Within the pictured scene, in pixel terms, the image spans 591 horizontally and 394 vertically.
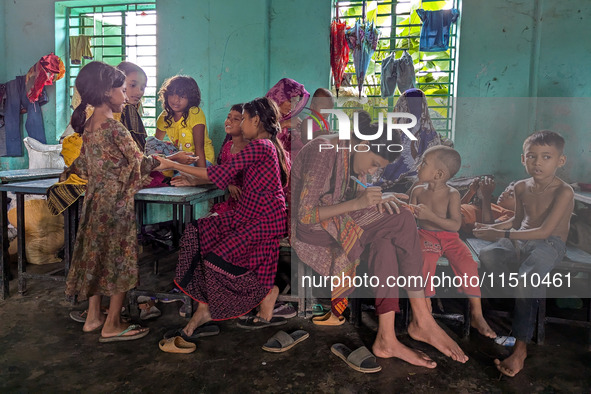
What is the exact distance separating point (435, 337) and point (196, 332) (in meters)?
1.44

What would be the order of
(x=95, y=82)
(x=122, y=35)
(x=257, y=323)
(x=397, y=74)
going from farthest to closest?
(x=122, y=35) < (x=397, y=74) < (x=257, y=323) < (x=95, y=82)

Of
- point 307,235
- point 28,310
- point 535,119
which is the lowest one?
point 28,310

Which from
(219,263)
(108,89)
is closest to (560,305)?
(219,263)

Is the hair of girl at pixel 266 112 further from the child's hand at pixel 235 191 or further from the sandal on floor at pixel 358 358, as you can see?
the sandal on floor at pixel 358 358

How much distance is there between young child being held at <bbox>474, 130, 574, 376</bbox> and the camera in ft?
8.68

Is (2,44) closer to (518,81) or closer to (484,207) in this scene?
(484,207)

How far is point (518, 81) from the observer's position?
165 inches

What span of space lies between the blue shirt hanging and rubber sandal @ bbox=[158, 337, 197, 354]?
3.47 metres

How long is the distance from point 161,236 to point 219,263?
1.53m

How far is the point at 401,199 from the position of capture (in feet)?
9.87

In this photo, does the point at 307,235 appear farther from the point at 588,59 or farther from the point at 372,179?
the point at 588,59

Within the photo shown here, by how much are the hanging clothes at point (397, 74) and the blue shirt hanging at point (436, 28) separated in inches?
8.3

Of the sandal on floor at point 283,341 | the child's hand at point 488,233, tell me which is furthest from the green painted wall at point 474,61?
the sandal on floor at point 283,341

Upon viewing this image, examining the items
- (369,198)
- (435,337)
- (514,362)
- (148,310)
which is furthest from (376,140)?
(148,310)
